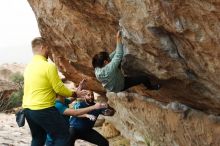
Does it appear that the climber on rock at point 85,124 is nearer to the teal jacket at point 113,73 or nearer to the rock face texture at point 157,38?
the teal jacket at point 113,73

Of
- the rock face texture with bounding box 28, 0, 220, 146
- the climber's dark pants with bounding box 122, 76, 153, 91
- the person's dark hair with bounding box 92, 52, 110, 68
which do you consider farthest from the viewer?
the climber's dark pants with bounding box 122, 76, 153, 91

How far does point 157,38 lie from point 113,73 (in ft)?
2.99

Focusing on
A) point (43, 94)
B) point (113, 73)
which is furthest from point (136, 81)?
point (43, 94)

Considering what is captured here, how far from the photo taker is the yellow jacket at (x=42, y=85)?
636 cm

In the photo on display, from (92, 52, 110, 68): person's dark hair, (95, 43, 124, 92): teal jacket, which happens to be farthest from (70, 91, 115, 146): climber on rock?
(92, 52, 110, 68): person's dark hair

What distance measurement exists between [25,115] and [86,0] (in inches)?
81.2

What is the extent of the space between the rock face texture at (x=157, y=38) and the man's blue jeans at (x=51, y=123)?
1646 millimetres

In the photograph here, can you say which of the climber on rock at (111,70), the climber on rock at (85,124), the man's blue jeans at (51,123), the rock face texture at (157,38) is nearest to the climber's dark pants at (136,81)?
the climber on rock at (111,70)

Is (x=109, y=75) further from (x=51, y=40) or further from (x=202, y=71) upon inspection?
(x=51, y=40)

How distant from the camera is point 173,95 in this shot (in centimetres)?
852

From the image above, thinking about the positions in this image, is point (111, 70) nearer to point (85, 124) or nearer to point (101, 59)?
point (101, 59)

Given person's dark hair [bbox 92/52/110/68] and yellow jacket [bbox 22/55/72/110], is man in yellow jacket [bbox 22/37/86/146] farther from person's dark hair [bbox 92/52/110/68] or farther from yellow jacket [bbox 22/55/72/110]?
person's dark hair [bbox 92/52/110/68]

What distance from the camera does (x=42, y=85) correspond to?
21.1 ft

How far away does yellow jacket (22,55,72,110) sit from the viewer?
250 inches
